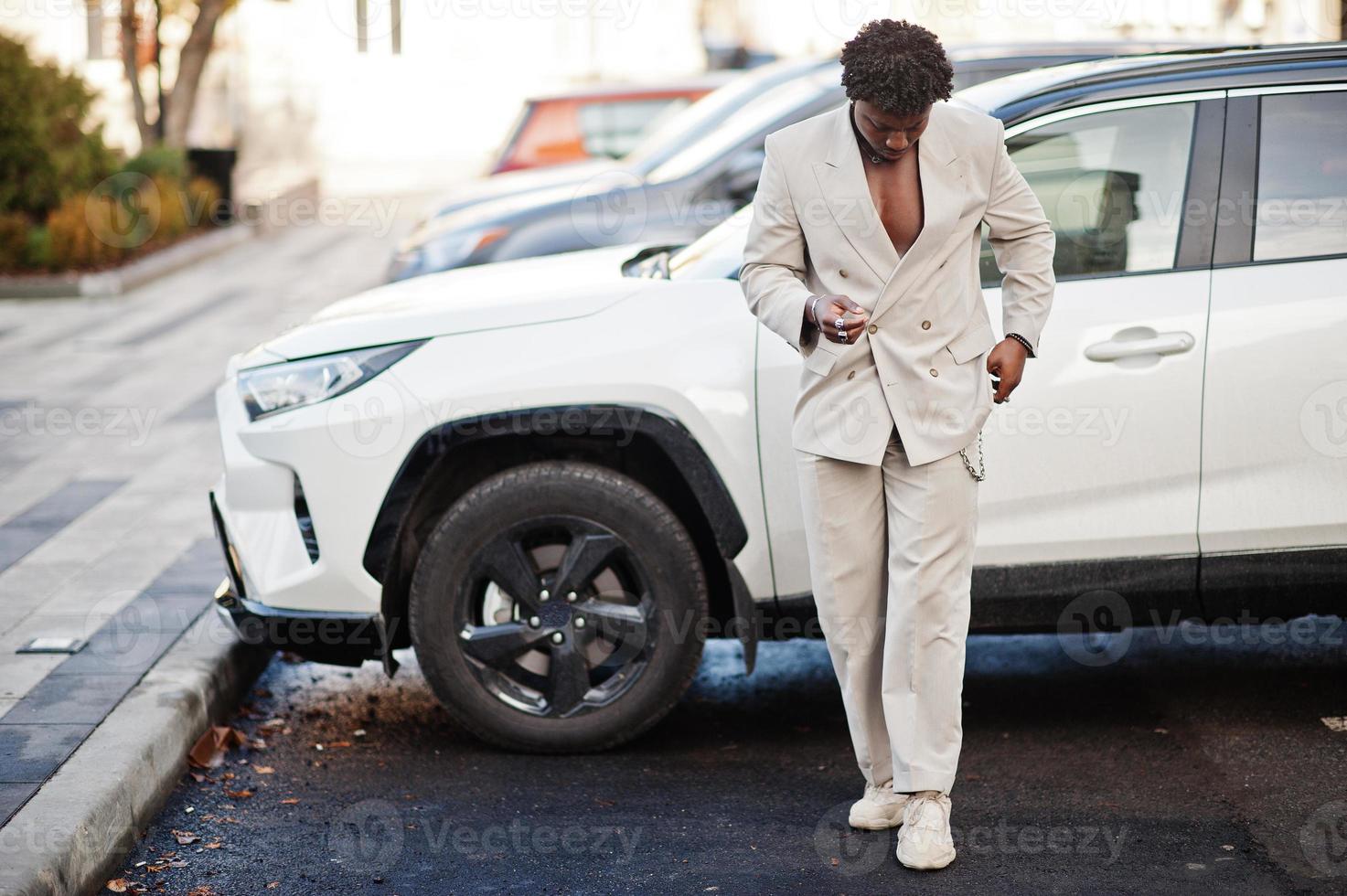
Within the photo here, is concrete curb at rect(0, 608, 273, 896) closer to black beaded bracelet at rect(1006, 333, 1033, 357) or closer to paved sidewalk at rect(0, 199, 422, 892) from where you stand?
paved sidewalk at rect(0, 199, 422, 892)

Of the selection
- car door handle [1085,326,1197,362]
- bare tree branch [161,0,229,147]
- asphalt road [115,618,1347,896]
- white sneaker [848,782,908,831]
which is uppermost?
bare tree branch [161,0,229,147]

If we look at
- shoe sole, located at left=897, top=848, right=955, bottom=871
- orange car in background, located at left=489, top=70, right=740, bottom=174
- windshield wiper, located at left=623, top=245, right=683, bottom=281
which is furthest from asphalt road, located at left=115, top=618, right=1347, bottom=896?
orange car in background, located at left=489, top=70, right=740, bottom=174

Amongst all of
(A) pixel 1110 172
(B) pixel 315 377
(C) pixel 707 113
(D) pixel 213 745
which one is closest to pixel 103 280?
(C) pixel 707 113

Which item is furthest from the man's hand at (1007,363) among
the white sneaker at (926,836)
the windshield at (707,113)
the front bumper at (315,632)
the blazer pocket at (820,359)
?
the windshield at (707,113)

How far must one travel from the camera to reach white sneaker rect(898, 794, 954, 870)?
3.62 m

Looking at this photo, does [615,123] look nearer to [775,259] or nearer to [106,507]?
[106,507]

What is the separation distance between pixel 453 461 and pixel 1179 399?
6.37 ft

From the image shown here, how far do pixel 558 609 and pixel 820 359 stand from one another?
114 centimetres

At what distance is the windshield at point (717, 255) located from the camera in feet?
14.0

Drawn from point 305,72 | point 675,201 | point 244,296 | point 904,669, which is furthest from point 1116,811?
point 305,72

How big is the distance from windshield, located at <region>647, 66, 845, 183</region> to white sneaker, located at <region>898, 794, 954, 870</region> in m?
5.16

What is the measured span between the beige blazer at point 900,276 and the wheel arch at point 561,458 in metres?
0.57

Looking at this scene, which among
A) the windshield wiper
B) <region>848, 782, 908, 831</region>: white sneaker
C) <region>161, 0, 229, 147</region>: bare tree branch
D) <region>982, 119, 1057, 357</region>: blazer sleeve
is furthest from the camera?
<region>161, 0, 229, 147</region>: bare tree branch

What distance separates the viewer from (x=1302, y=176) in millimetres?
4172
